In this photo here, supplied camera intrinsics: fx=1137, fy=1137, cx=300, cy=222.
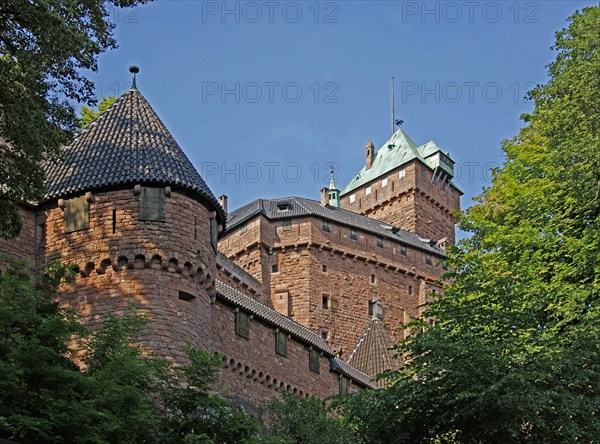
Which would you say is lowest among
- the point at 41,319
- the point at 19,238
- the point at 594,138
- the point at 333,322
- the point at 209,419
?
the point at 209,419

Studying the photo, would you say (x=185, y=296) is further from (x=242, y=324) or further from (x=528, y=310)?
(x=528, y=310)

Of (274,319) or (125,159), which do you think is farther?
(274,319)

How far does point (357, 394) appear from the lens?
2481 centimetres

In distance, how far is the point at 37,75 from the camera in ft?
64.7

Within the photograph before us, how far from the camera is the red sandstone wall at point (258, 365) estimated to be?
3032cm

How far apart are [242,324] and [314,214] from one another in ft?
107

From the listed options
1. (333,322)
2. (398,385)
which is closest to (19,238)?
(398,385)

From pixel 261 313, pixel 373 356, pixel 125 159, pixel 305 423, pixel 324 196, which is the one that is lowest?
pixel 305 423

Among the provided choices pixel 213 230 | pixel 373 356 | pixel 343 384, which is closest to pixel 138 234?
pixel 213 230

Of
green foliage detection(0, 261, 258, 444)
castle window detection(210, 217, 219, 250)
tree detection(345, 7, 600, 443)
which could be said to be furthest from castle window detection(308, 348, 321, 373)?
green foliage detection(0, 261, 258, 444)

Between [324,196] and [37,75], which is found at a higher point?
[324,196]

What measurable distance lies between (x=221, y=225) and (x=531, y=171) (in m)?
9.00

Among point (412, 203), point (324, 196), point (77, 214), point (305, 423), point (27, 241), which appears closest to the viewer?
point (77, 214)

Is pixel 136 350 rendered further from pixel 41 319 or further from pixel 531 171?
pixel 531 171
